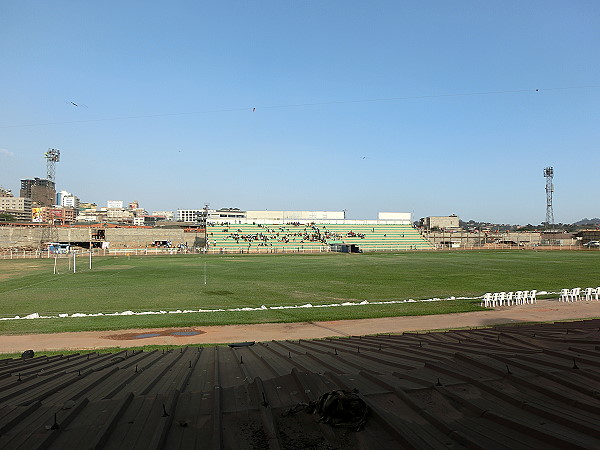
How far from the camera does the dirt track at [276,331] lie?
1709 centimetres

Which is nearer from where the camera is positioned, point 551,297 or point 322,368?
point 322,368

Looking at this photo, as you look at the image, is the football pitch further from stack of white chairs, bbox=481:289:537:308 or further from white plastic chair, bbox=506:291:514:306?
white plastic chair, bbox=506:291:514:306

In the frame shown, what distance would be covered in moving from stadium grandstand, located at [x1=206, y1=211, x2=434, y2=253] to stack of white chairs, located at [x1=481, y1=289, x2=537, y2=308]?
68.7 m

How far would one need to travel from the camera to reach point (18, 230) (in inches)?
3851

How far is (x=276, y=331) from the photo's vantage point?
19188 millimetres

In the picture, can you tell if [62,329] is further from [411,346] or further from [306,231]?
[306,231]

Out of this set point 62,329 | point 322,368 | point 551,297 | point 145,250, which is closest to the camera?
point 322,368

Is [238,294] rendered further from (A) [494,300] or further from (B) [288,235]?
(B) [288,235]

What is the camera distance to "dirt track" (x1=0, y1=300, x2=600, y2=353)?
56.1ft

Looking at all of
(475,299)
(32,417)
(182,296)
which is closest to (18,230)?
(182,296)

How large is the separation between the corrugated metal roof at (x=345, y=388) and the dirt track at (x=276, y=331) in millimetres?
9852

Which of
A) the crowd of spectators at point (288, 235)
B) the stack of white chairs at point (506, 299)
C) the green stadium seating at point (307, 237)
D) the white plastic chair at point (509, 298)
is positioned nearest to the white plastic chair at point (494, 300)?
the stack of white chairs at point (506, 299)

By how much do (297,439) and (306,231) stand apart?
4519 inches

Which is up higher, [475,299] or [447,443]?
[447,443]
